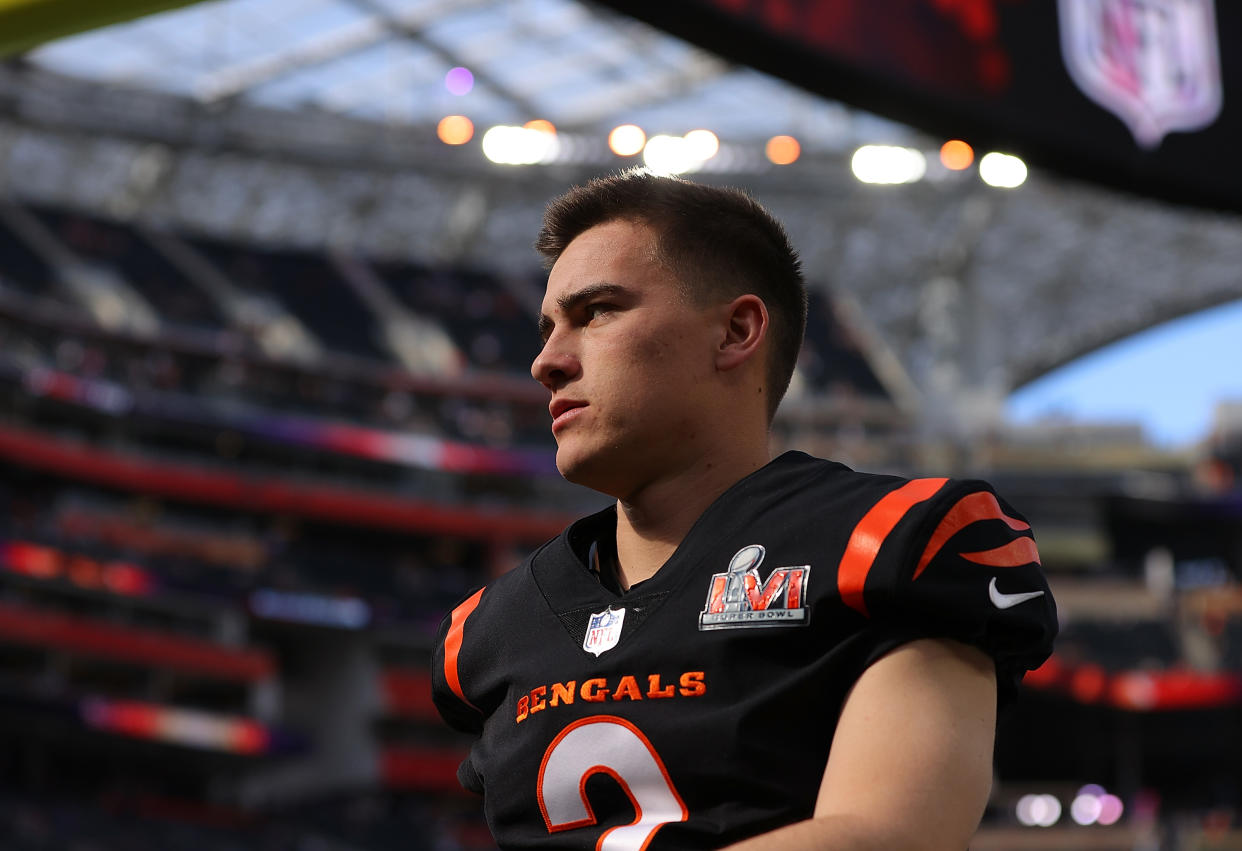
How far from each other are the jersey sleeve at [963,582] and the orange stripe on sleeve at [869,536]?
0.01m

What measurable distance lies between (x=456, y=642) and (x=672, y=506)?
16.3 inches

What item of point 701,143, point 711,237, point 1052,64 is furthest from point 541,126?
point 711,237

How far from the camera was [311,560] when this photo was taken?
40.6 m

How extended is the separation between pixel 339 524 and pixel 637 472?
42.9m

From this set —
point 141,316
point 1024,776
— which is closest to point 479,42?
point 141,316

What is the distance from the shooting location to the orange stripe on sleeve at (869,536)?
164 centimetres

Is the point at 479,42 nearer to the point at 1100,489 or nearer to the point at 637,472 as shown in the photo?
the point at 1100,489

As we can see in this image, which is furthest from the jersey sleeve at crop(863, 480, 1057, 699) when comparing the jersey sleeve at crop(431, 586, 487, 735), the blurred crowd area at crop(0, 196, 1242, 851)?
the blurred crowd area at crop(0, 196, 1242, 851)

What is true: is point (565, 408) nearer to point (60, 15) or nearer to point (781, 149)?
point (60, 15)

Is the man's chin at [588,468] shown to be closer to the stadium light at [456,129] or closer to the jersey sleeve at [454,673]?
the jersey sleeve at [454,673]

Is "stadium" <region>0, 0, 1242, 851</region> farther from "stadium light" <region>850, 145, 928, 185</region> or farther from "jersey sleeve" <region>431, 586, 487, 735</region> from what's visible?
"jersey sleeve" <region>431, 586, 487, 735</region>

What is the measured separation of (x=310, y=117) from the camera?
1699 inches

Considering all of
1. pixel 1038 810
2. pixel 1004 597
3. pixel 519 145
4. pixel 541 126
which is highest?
pixel 1004 597

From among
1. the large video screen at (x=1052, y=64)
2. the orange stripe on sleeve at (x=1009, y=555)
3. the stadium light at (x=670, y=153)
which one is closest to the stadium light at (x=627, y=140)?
the stadium light at (x=670, y=153)
